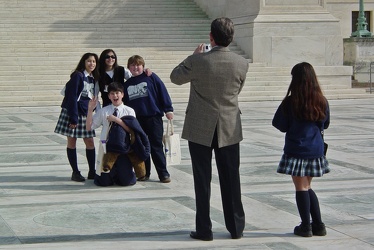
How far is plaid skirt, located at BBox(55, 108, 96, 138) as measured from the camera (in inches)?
405

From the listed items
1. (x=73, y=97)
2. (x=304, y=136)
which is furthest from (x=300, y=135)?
(x=73, y=97)

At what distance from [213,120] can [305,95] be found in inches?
29.3

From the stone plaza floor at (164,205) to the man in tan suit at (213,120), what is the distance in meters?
0.23

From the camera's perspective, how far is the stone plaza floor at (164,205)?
7090 mm

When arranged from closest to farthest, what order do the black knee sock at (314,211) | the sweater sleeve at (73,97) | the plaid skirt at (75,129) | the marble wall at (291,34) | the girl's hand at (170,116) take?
the black knee sock at (314,211)
the girl's hand at (170,116)
the sweater sleeve at (73,97)
the plaid skirt at (75,129)
the marble wall at (291,34)

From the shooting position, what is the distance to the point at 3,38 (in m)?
27.4

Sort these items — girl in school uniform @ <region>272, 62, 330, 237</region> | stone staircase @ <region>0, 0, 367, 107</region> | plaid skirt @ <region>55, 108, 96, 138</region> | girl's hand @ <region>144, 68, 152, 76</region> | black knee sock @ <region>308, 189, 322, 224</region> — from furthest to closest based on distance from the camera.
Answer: stone staircase @ <region>0, 0, 367, 107</region>
plaid skirt @ <region>55, 108, 96, 138</region>
girl's hand @ <region>144, 68, 152, 76</region>
black knee sock @ <region>308, 189, 322, 224</region>
girl in school uniform @ <region>272, 62, 330, 237</region>

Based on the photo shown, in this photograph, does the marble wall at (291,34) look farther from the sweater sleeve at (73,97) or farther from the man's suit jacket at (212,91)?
the man's suit jacket at (212,91)

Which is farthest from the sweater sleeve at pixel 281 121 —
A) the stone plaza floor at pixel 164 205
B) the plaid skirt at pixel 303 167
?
the stone plaza floor at pixel 164 205

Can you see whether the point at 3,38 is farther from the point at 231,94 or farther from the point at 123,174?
the point at 231,94

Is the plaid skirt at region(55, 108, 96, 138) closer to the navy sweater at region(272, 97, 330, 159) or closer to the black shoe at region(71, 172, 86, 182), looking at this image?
the black shoe at region(71, 172, 86, 182)

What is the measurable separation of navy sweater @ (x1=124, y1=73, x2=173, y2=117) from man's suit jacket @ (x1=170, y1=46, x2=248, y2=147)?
9.52 feet

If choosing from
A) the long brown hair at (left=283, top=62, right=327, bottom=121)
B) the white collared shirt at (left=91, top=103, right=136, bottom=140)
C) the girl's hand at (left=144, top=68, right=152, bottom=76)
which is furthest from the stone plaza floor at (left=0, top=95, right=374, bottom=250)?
the girl's hand at (left=144, top=68, right=152, bottom=76)

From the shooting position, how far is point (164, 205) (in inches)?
339
